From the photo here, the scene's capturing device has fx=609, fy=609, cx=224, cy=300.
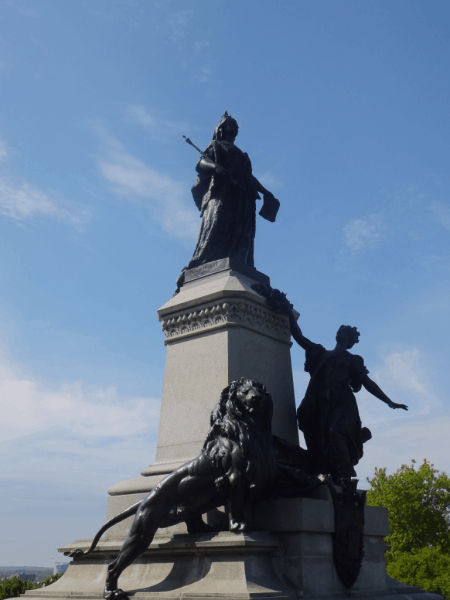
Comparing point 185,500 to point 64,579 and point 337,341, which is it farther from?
point 337,341

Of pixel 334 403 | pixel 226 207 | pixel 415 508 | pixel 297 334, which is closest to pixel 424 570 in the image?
pixel 415 508

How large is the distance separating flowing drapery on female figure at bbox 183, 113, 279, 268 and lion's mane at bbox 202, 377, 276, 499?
3.84 m

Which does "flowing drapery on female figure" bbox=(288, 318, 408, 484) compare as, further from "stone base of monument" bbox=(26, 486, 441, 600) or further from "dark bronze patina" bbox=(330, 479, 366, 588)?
"stone base of monument" bbox=(26, 486, 441, 600)

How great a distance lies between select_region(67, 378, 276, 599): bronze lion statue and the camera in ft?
22.2

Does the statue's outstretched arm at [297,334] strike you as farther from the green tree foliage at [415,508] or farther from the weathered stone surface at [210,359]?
the green tree foliage at [415,508]

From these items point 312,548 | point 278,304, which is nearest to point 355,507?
point 312,548

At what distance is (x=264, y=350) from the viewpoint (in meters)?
9.41

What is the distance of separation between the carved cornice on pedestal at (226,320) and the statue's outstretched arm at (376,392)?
1465mm

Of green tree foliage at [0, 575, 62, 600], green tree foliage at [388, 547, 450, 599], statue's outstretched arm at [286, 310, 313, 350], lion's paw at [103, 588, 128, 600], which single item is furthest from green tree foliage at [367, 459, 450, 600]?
lion's paw at [103, 588, 128, 600]

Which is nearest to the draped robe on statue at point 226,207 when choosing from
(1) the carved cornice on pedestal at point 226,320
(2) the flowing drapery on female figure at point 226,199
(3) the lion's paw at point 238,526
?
(2) the flowing drapery on female figure at point 226,199

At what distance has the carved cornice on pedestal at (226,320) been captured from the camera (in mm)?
9102

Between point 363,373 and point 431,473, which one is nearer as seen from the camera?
point 363,373

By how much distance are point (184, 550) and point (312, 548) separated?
4.73ft

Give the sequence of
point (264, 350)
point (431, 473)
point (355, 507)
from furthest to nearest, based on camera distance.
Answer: point (431, 473) → point (264, 350) → point (355, 507)
